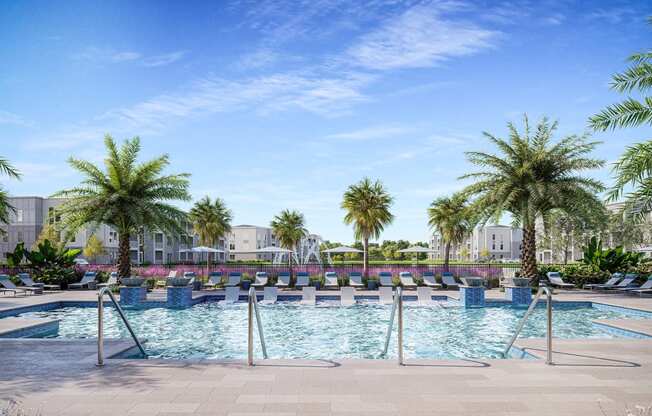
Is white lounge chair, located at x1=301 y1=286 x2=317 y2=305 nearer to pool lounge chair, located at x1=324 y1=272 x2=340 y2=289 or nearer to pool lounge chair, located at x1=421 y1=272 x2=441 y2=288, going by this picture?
pool lounge chair, located at x1=324 y1=272 x2=340 y2=289

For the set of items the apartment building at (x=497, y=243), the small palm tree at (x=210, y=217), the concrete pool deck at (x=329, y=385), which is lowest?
the apartment building at (x=497, y=243)

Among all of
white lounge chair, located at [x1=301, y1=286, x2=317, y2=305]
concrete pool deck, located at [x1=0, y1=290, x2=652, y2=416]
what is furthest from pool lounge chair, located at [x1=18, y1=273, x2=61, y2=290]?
concrete pool deck, located at [x1=0, y1=290, x2=652, y2=416]

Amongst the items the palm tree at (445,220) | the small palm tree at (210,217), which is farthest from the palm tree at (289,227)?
the palm tree at (445,220)

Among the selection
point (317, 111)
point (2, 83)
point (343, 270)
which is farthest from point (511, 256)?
point (2, 83)

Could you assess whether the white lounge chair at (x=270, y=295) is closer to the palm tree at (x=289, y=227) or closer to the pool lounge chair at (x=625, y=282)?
the pool lounge chair at (x=625, y=282)

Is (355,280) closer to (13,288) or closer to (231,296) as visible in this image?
(231,296)

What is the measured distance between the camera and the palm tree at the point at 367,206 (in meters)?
34.5

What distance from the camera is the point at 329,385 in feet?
21.1

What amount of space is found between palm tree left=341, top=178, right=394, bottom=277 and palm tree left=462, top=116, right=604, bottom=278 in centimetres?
1057

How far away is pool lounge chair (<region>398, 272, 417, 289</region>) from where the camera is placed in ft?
84.5

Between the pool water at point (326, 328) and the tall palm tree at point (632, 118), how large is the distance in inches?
134

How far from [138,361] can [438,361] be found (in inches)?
177

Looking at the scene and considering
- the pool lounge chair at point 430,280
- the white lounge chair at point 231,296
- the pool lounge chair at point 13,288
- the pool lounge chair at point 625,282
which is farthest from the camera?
the pool lounge chair at point 430,280

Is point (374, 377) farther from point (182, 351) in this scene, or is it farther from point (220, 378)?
point (182, 351)
